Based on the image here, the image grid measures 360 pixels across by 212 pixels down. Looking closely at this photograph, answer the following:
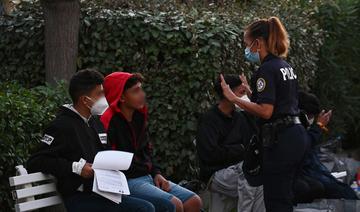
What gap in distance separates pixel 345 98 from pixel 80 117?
724 centimetres

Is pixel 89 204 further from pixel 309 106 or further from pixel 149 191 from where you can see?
pixel 309 106

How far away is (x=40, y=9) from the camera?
9.29 metres

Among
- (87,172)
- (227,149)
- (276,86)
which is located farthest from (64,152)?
(227,149)

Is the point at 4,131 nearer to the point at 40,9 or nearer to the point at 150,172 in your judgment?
the point at 150,172

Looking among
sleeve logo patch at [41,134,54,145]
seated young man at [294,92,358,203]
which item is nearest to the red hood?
sleeve logo patch at [41,134,54,145]

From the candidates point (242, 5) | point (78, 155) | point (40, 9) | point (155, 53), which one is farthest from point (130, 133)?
point (242, 5)

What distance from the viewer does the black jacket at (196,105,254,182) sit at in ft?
23.9

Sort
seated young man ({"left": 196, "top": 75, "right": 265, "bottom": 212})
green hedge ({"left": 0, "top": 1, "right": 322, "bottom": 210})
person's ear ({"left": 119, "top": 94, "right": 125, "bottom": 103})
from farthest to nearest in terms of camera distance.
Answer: green hedge ({"left": 0, "top": 1, "right": 322, "bottom": 210})
seated young man ({"left": 196, "top": 75, "right": 265, "bottom": 212})
person's ear ({"left": 119, "top": 94, "right": 125, "bottom": 103})

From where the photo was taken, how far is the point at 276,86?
6.32 m

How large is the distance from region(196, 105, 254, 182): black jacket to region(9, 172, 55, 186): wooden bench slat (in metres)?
1.93

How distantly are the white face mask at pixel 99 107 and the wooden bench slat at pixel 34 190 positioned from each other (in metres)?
0.57

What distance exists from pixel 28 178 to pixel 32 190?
10 cm

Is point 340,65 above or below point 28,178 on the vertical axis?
below

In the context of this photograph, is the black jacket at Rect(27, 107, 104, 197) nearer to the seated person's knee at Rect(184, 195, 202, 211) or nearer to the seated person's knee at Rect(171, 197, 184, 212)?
the seated person's knee at Rect(171, 197, 184, 212)
